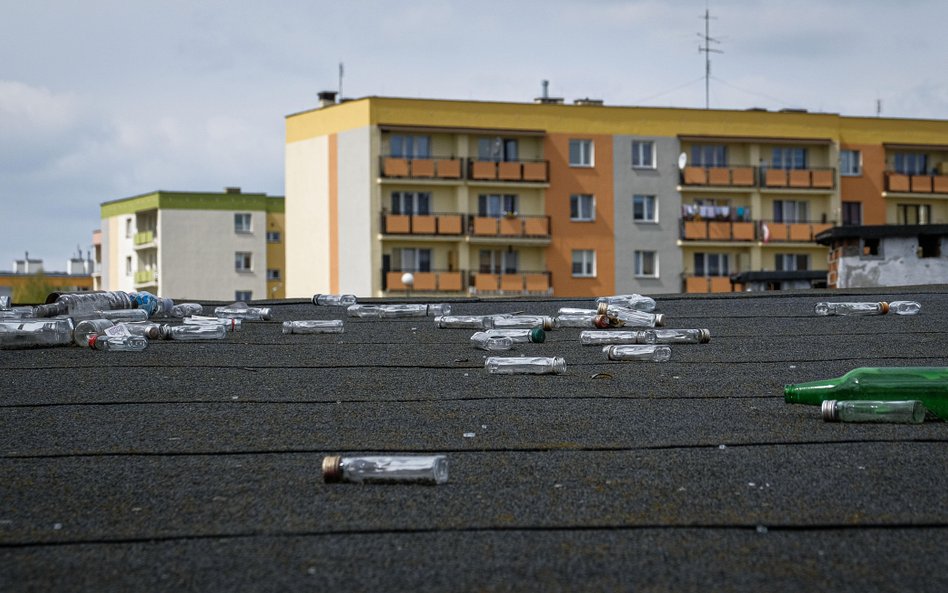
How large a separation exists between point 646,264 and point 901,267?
33.9 m

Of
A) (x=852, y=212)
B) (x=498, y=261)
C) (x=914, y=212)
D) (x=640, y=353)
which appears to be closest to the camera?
(x=640, y=353)

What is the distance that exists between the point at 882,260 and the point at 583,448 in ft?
64.6

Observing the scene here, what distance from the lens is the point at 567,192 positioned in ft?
185

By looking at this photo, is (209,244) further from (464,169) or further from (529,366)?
(529,366)

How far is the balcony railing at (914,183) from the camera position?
2388 inches

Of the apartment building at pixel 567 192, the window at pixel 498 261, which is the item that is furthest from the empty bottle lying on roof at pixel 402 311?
the window at pixel 498 261

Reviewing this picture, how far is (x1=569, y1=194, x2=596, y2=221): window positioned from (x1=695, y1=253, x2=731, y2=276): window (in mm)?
5893

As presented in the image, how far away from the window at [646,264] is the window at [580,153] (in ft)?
16.8

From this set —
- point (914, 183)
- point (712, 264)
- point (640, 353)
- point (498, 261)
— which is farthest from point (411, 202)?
point (640, 353)

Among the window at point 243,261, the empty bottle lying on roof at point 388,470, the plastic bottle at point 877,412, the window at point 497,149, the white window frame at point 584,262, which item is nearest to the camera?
the empty bottle lying on roof at point 388,470

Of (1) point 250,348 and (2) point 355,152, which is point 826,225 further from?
(1) point 250,348

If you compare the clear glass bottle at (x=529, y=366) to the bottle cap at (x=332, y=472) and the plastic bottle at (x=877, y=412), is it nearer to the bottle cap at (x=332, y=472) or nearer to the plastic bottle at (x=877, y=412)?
the plastic bottle at (x=877, y=412)

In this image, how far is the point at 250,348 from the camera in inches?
384

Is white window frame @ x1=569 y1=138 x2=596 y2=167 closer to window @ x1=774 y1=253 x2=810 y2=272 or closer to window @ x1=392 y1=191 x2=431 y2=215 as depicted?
window @ x1=392 y1=191 x2=431 y2=215
